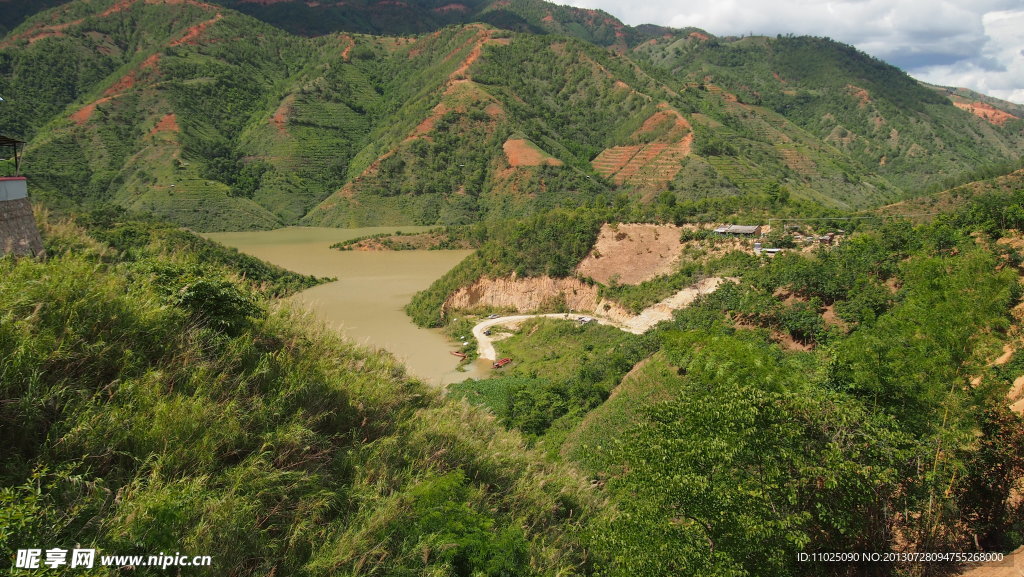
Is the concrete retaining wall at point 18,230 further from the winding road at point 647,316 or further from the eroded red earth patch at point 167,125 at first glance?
the eroded red earth patch at point 167,125

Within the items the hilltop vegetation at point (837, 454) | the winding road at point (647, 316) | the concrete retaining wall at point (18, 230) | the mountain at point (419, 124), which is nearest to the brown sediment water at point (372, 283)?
the winding road at point (647, 316)

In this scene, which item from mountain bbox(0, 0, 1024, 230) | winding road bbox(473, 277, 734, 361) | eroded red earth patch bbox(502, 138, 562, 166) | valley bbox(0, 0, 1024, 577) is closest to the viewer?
valley bbox(0, 0, 1024, 577)

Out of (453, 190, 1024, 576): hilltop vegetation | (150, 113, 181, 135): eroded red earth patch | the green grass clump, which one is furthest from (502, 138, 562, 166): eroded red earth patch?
the green grass clump

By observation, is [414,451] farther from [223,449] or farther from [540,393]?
[540,393]

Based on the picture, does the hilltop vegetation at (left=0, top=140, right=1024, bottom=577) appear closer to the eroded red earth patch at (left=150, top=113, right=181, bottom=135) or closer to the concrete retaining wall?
the concrete retaining wall

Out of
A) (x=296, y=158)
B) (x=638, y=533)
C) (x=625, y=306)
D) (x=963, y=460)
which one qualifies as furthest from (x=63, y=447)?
(x=296, y=158)

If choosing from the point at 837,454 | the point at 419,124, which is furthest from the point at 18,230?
the point at 419,124

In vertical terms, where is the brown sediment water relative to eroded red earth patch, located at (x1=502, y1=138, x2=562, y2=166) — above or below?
below
